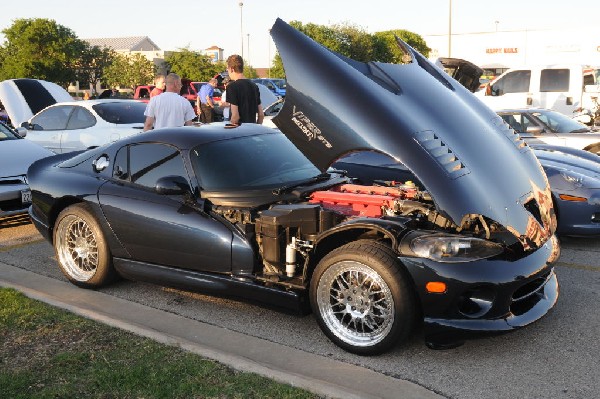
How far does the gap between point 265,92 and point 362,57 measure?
147 ft

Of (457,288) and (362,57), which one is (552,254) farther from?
(362,57)

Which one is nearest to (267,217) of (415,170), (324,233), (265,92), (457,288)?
(324,233)

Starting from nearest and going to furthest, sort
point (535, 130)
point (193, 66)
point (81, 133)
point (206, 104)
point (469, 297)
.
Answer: point (469, 297)
point (535, 130)
point (81, 133)
point (206, 104)
point (193, 66)

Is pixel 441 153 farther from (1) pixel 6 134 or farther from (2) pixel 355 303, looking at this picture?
(1) pixel 6 134

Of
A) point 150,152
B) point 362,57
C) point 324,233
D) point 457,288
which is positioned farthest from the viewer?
point 362,57

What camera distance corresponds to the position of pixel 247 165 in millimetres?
4992

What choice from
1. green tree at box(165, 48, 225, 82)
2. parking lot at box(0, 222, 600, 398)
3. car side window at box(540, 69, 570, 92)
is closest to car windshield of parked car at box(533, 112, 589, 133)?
parking lot at box(0, 222, 600, 398)

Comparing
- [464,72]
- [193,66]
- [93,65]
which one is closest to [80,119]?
[464,72]

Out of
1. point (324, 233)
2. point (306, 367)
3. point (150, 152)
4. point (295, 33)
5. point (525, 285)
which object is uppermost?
point (295, 33)

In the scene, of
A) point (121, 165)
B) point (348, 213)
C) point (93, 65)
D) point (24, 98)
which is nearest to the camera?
point (348, 213)

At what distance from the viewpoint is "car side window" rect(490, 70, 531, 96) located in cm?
1588

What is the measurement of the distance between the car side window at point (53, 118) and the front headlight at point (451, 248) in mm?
8621

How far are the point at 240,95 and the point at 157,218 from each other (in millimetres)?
3572

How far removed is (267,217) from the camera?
4414 mm
